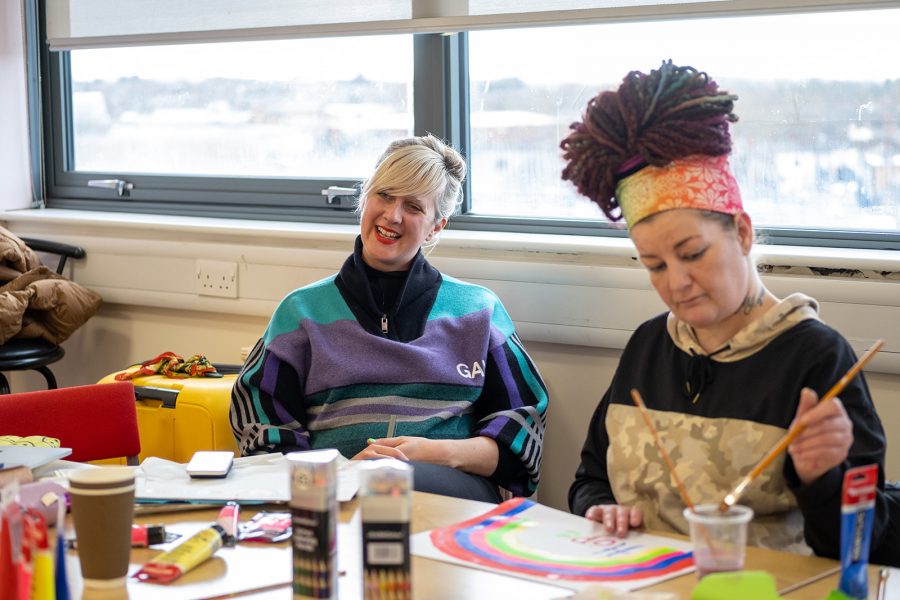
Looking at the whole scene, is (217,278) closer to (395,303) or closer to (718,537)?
(395,303)

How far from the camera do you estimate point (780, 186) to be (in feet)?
8.70

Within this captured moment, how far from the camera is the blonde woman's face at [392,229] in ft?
8.39

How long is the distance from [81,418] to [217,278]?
48.5 inches

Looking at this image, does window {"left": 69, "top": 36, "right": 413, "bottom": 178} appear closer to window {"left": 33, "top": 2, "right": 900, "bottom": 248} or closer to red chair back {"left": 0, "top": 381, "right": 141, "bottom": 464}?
window {"left": 33, "top": 2, "right": 900, "bottom": 248}

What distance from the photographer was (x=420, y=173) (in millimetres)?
2582

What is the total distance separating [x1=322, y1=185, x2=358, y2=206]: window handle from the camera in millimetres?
3373

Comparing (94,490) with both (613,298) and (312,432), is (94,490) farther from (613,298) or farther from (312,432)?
(613,298)

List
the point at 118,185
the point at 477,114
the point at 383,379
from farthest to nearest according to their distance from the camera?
the point at 118,185
the point at 477,114
the point at 383,379

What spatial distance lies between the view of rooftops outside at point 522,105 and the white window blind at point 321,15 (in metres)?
0.16

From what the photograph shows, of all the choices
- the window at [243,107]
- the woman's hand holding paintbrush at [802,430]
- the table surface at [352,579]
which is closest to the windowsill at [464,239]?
the window at [243,107]

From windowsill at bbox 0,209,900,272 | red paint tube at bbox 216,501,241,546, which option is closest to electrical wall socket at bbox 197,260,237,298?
windowsill at bbox 0,209,900,272

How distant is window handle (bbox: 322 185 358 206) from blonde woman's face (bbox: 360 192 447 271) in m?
0.78

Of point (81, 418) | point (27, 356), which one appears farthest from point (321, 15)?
point (81, 418)

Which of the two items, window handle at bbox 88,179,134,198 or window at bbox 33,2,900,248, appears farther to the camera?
window handle at bbox 88,179,134,198
